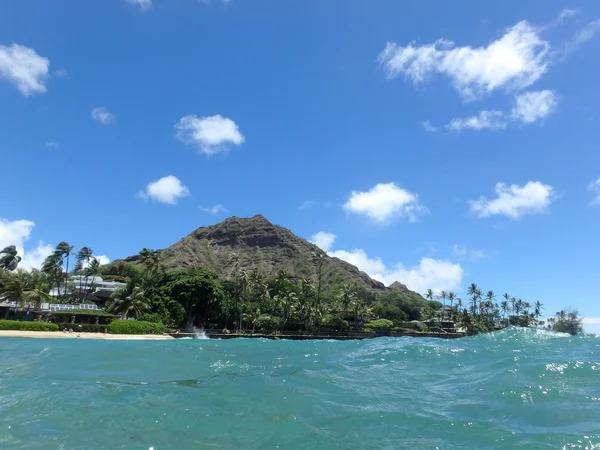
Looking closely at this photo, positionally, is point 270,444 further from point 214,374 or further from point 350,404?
point 214,374

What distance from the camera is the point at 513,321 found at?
15550cm

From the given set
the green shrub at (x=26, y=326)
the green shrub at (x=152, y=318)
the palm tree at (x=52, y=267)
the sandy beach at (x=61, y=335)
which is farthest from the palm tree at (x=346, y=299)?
the palm tree at (x=52, y=267)

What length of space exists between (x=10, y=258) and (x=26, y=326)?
69967mm

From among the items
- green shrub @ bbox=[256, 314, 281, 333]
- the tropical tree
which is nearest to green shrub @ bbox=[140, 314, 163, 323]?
green shrub @ bbox=[256, 314, 281, 333]

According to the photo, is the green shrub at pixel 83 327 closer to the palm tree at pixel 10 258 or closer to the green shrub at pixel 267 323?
the green shrub at pixel 267 323

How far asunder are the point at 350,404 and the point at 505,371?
8.08 meters

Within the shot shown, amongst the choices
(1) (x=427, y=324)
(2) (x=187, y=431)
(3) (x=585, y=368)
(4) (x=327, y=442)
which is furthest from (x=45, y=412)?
(1) (x=427, y=324)

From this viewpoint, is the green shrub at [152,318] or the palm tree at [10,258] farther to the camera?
the palm tree at [10,258]

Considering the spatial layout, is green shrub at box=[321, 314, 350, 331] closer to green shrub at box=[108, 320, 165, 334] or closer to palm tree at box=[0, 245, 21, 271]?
green shrub at box=[108, 320, 165, 334]

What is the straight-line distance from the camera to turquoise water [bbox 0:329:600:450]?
A: 8836 mm

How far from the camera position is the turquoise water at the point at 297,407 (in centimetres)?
884

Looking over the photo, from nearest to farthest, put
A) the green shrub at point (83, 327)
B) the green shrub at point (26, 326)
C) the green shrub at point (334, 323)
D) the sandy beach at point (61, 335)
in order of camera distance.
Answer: the sandy beach at point (61, 335), the green shrub at point (26, 326), the green shrub at point (83, 327), the green shrub at point (334, 323)

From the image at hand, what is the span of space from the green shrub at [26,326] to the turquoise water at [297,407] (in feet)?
112

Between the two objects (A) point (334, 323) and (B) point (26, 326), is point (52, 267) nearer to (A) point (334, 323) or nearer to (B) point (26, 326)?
(B) point (26, 326)
